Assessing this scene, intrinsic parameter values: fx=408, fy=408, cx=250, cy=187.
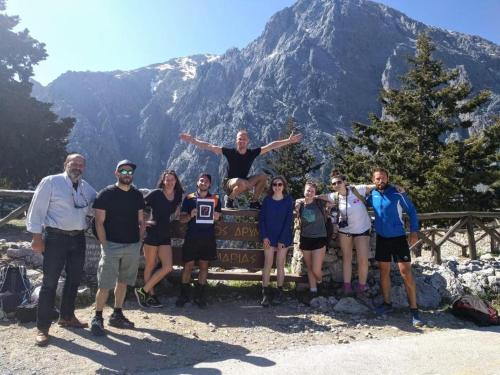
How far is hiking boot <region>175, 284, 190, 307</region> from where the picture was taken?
20.7 feet

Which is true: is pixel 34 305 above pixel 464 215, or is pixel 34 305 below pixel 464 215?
below

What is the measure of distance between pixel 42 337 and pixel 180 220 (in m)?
2.36

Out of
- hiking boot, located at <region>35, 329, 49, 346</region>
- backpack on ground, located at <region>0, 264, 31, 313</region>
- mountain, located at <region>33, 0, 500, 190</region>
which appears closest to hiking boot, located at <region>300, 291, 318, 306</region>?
hiking boot, located at <region>35, 329, 49, 346</region>

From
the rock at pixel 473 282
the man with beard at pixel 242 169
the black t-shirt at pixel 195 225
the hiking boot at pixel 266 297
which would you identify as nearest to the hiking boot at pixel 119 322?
the black t-shirt at pixel 195 225

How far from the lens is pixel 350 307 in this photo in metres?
6.32

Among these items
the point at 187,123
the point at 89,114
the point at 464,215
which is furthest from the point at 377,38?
the point at 464,215

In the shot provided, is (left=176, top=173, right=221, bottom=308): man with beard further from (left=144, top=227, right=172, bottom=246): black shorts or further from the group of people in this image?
(left=144, top=227, right=172, bottom=246): black shorts

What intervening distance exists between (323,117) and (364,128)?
87.0 m

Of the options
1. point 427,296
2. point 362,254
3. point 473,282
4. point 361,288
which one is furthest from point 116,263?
point 473,282

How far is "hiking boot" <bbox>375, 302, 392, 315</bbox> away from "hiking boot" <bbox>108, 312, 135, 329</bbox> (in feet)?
11.9

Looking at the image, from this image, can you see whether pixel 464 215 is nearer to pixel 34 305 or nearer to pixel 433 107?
pixel 34 305

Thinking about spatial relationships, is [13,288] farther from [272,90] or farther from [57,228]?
[272,90]

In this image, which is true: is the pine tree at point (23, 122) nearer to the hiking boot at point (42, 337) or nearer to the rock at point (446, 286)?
the hiking boot at point (42, 337)

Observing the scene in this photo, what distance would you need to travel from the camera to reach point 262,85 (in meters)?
126
